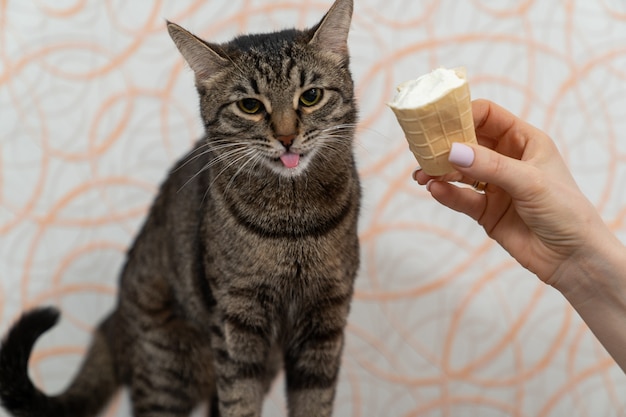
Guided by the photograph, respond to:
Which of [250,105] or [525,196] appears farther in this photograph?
[250,105]

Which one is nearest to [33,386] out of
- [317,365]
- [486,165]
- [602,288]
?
[317,365]

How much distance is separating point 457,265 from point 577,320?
35cm

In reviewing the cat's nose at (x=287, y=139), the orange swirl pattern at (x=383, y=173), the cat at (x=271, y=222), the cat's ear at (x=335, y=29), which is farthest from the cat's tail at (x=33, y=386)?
the cat's ear at (x=335, y=29)

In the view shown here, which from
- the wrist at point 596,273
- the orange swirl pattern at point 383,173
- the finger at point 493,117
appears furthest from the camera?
the orange swirl pattern at point 383,173

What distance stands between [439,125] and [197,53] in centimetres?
47

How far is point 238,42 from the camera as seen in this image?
1.24 metres

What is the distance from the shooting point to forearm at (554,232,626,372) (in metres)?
1.09

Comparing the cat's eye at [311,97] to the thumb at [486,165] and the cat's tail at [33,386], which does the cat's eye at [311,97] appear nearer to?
the thumb at [486,165]

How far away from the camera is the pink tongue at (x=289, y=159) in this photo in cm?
111

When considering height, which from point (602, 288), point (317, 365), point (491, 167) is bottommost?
point (317, 365)

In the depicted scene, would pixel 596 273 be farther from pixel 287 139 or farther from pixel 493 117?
pixel 287 139

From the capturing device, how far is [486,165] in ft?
3.07

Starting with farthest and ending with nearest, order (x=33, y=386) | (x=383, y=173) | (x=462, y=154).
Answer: (x=383, y=173)
(x=33, y=386)
(x=462, y=154)

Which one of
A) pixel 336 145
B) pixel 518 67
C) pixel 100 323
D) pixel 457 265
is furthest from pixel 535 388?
pixel 100 323
